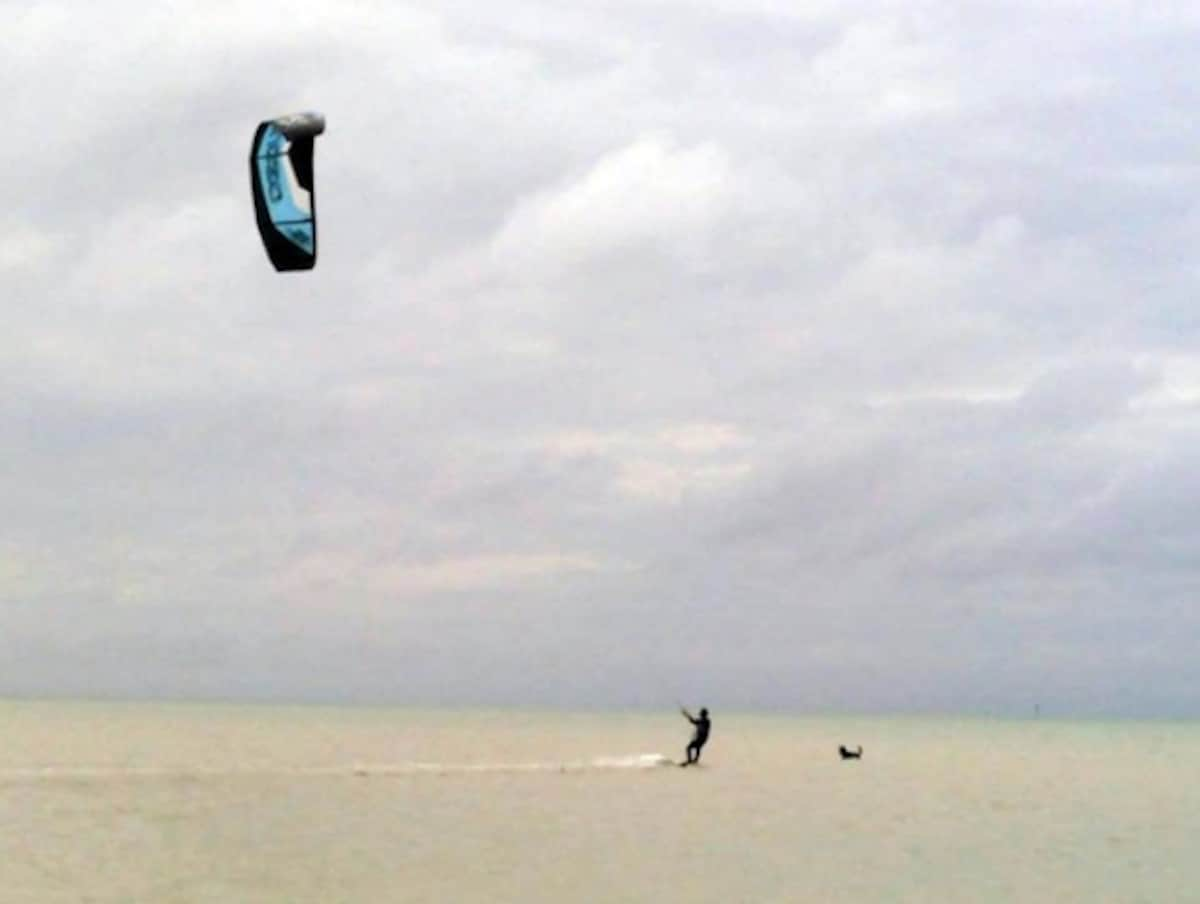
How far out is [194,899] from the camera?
55.9 feet

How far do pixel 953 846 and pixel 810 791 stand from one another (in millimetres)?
11026

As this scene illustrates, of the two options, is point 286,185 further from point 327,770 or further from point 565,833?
point 327,770

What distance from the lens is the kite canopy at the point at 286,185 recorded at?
16.3 metres

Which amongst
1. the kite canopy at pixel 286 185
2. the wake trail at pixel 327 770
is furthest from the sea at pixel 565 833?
the kite canopy at pixel 286 185

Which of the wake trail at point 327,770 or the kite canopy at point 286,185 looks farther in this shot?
the wake trail at point 327,770

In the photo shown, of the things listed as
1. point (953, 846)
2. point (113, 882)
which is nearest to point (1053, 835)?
point (953, 846)

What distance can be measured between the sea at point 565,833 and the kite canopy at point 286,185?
6.35m

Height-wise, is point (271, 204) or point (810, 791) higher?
point (271, 204)

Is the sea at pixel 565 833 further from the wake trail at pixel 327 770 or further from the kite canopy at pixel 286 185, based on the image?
the kite canopy at pixel 286 185

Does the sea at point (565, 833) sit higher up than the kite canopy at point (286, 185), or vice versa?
the kite canopy at point (286, 185)

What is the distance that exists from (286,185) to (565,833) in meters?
10.5

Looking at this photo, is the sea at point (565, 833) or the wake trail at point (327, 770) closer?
the sea at point (565, 833)

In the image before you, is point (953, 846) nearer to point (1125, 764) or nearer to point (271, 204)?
point (271, 204)

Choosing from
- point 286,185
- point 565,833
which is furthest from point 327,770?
point 286,185
